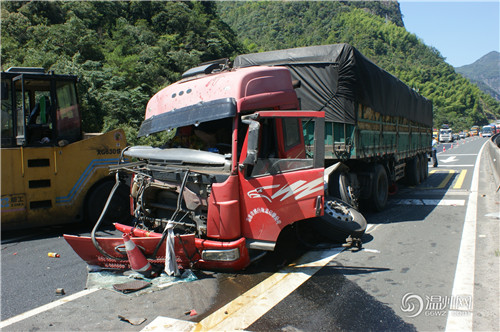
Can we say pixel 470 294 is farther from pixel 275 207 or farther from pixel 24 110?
pixel 24 110

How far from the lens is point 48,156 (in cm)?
715

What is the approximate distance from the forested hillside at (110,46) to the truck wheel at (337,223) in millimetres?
11828

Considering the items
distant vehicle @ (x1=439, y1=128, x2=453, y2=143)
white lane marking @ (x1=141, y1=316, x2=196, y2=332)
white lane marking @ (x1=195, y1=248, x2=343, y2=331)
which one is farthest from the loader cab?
distant vehicle @ (x1=439, y1=128, x2=453, y2=143)

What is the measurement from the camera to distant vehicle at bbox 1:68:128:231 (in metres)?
6.88

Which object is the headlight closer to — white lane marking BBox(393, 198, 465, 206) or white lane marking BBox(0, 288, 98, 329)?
white lane marking BBox(0, 288, 98, 329)

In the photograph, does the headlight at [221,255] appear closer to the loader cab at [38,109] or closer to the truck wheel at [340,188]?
the truck wheel at [340,188]

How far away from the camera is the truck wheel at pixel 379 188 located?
882 cm

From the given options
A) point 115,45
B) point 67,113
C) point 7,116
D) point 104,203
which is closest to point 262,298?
point 104,203

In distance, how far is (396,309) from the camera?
13.4ft

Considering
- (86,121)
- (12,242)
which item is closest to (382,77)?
(12,242)

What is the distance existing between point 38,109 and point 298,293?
6.12 m

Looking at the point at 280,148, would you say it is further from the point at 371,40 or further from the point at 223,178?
the point at 371,40

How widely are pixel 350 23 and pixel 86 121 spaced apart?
14126 centimetres

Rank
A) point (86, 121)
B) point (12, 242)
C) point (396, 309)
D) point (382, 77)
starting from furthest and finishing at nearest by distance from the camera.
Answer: point (86, 121) → point (382, 77) → point (12, 242) → point (396, 309)
